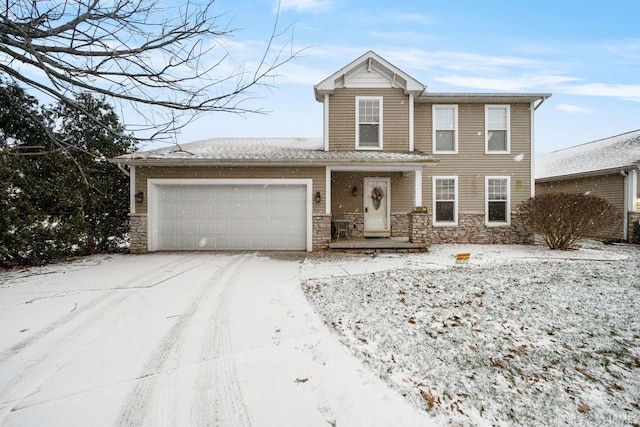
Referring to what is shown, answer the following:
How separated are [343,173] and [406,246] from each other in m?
3.92

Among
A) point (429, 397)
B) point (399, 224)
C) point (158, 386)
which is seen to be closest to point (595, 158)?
point (399, 224)

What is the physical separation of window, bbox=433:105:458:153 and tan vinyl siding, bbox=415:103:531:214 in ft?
0.65

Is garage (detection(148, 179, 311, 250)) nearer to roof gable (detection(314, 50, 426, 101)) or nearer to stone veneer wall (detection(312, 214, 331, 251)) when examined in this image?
stone veneer wall (detection(312, 214, 331, 251))

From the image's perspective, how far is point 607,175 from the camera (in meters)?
13.2

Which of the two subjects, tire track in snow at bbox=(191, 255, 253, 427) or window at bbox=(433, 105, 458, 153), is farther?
window at bbox=(433, 105, 458, 153)

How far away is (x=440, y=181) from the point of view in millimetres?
12016

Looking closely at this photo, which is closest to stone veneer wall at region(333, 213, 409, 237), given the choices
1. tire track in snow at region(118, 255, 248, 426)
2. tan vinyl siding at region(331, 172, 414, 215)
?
tan vinyl siding at region(331, 172, 414, 215)

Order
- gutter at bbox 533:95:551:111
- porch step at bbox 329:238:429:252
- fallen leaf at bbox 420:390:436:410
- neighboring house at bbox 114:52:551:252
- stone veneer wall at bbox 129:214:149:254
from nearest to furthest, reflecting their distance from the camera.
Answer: fallen leaf at bbox 420:390:436:410
porch step at bbox 329:238:429:252
stone veneer wall at bbox 129:214:149:254
neighboring house at bbox 114:52:551:252
gutter at bbox 533:95:551:111

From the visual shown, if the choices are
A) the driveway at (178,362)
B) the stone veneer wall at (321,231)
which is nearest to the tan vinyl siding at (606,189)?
the stone veneer wall at (321,231)

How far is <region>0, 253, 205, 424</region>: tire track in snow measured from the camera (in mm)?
2660

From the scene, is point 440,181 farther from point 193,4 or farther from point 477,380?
point 193,4

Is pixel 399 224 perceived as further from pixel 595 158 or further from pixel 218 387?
pixel 595 158

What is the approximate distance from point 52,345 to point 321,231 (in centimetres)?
711

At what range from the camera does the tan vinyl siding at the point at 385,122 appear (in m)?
11.3
